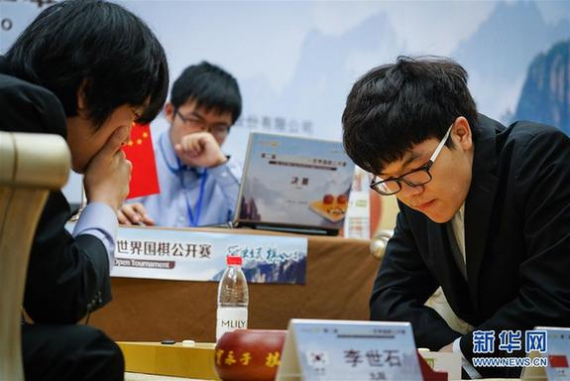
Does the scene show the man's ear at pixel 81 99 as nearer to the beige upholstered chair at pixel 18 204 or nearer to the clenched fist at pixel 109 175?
the clenched fist at pixel 109 175

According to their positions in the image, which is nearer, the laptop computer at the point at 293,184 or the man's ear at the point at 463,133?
the man's ear at the point at 463,133

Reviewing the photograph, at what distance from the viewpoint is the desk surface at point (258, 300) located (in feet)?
7.93

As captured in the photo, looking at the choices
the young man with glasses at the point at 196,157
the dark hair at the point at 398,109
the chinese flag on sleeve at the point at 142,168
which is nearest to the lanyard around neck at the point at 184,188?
the young man with glasses at the point at 196,157

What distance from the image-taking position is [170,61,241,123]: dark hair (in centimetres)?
345

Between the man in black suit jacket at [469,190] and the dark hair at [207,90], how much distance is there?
60.7 inches

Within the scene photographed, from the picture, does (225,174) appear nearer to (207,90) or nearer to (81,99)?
(207,90)

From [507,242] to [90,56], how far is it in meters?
1.07

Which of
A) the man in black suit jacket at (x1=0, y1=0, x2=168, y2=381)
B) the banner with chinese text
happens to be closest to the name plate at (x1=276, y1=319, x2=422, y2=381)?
the man in black suit jacket at (x1=0, y1=0, x2=168, y2=381)

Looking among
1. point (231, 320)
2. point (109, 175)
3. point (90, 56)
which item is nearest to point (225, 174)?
point (231, 320)

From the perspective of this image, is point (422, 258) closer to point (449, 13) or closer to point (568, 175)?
point (568, 175)

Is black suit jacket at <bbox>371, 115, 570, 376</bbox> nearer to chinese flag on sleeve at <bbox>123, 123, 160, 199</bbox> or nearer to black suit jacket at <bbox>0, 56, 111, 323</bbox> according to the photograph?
chinese flag on sleeve at <bbox>123, 123, 160, 199</bbox>

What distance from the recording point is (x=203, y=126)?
11.3 feet

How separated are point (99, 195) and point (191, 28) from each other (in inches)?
104

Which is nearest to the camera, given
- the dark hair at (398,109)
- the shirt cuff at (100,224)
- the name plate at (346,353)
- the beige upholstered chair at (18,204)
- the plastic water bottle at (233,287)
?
the beige upholstered chair at (18,204)
